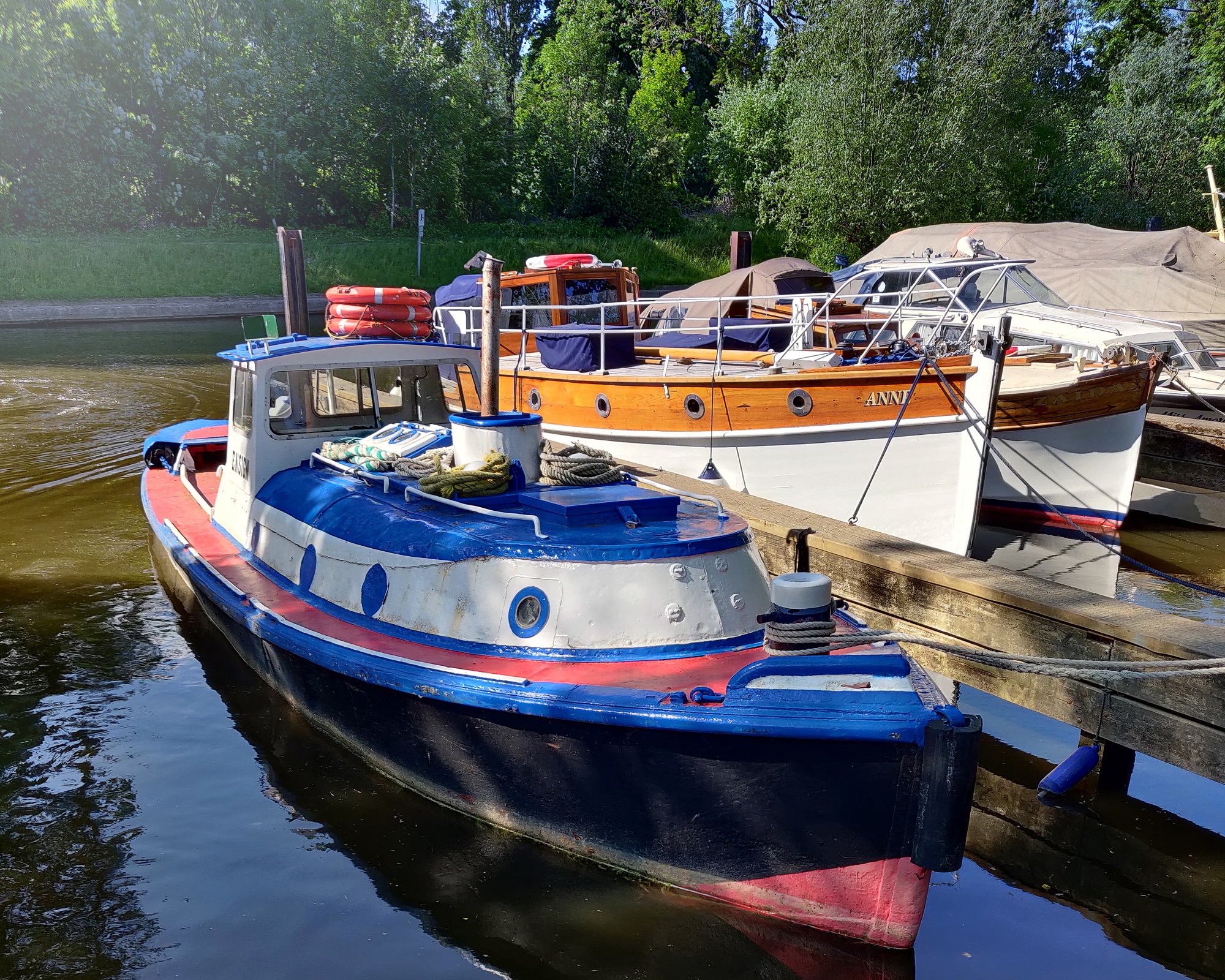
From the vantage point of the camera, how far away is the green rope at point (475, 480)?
6.11 metres

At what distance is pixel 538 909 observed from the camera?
501cm

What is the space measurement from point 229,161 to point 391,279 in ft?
26.9

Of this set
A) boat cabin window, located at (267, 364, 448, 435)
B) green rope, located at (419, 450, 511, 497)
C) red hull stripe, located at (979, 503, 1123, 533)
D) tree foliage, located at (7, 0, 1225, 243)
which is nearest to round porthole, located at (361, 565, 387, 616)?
green rope, located at (419, 450, 511, 497)

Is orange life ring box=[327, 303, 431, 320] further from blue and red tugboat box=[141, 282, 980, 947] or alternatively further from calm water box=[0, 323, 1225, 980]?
calm water box=[0, 323, 1225, 980]

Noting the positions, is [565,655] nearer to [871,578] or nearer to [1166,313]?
[871,578]

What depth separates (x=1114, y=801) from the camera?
6.27 metres

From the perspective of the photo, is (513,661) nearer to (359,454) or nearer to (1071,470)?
(359,454)

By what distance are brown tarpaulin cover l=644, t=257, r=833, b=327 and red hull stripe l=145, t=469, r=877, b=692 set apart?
31.3 ft

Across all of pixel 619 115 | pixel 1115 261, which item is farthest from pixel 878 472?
pixel 619 115

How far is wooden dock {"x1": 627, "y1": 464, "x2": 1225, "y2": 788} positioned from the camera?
200 inches

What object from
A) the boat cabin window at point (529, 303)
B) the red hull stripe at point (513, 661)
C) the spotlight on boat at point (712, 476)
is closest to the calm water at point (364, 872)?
the red hull stripe at point (513, 661)

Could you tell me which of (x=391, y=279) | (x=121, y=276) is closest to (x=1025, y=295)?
(x=391, y=279)

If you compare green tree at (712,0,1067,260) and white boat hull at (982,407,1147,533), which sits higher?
green tree at (712,0,1067,260)

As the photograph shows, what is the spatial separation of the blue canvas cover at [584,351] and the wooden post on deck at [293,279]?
2999 mm
